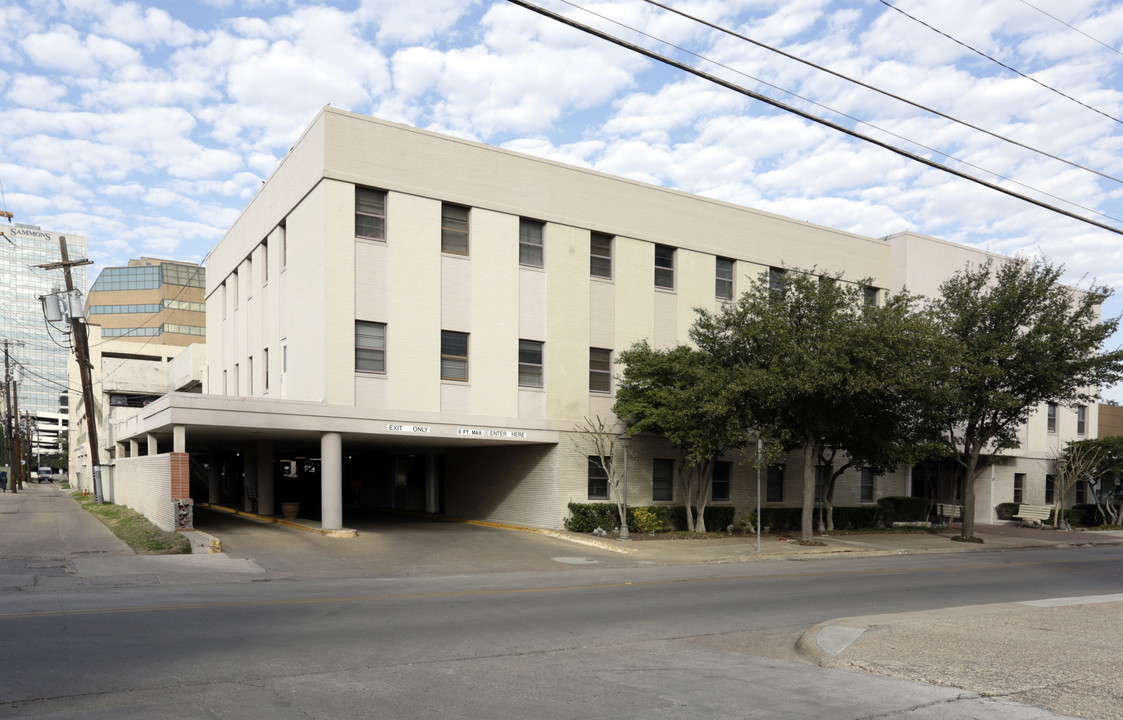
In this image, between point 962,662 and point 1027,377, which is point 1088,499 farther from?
point 962,662

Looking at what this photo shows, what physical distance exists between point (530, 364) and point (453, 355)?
8.57ft

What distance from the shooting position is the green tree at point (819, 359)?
2400 centimetres

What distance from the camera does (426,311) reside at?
2608cm

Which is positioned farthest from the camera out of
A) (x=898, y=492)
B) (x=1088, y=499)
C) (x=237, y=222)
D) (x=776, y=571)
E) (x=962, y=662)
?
(x=1088, y=499)

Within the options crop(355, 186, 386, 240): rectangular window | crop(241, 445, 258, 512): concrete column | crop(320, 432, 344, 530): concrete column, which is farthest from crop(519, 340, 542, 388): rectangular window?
crop(241, 445, 258, 512): concrete column

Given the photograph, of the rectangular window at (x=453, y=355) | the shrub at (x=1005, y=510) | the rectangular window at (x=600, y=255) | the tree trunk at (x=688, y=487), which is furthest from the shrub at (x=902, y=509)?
the rectangular window at (x=453, y=355)

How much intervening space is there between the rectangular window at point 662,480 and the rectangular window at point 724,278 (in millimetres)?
6523

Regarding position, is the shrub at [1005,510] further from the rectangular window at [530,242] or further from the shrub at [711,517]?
the rectangular window at [530,242]

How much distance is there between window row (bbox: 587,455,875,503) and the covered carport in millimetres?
1571

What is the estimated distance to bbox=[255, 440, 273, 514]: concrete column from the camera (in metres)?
30.9

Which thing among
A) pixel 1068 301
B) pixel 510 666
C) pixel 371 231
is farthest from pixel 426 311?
pixel 1068 301

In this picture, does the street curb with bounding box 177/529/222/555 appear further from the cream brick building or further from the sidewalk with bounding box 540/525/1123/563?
the sidewalk with bounding box 540/525/1123/563

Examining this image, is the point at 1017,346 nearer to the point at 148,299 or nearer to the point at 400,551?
the point at 400,551

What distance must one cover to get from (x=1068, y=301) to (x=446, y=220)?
785 inches
